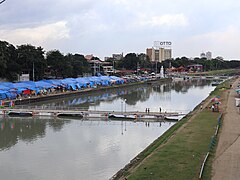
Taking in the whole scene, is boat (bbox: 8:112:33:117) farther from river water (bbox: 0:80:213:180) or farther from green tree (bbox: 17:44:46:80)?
green tree (bbox: 17:44:46:80)

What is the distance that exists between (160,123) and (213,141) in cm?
839

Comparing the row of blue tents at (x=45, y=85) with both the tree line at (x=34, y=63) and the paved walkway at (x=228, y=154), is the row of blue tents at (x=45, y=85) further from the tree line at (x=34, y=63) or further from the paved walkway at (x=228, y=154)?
the paved walkway at (x=228, y=154)

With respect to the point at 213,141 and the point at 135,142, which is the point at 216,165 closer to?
the point at 213,141

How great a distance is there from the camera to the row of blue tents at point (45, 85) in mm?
30391

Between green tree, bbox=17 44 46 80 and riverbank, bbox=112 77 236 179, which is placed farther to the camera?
green tree, bbox=17 44 46 80

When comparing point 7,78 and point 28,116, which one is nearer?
point 28,116

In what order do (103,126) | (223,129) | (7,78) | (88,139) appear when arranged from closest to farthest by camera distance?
(223,129)
(88,139)
(103,126)
(7,78)

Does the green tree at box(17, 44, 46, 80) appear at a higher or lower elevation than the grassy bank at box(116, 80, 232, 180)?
higher

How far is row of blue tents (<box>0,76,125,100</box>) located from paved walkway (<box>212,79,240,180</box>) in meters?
20.3

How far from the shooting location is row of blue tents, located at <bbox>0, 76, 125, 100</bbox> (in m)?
30.4

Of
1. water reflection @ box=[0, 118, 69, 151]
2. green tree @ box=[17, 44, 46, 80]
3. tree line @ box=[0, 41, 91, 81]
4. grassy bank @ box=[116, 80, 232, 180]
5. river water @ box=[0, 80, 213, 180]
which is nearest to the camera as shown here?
grassy bank @ box=[116, 80, 232, 180]

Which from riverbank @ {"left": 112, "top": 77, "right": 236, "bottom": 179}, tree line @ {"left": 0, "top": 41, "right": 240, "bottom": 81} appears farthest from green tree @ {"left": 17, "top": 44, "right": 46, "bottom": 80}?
riverbank @ {"left": 112, "top": 77, "right": 236, "bottom": 179}

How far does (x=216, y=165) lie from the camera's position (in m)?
9.77

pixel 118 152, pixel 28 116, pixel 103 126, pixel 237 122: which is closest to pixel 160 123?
pixel 103 126
